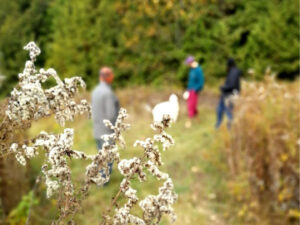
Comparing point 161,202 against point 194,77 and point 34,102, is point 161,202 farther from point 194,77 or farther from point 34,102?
point 194,77

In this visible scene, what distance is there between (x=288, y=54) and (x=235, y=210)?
39.0 ft

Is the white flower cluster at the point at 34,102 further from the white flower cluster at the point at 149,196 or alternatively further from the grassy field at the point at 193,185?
the grassy field at the point at 193,185

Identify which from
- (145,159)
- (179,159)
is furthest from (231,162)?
(145,159)

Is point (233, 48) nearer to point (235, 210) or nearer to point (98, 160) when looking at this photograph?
point (235, 210)

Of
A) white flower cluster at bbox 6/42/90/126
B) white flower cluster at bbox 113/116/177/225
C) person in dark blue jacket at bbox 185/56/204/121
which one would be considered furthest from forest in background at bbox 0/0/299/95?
white flower cluster at bbox 113/116/177/225

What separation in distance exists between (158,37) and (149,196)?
19.1 metres

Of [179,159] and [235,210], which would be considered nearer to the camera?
[235,210]

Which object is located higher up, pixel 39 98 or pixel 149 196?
pixel 39 98

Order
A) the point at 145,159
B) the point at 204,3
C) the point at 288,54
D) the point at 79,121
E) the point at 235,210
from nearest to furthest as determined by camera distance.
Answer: the point at 145,159 → the point at 235,210 → the point at 79,121 → the point at 288,54 → the point at 204,3

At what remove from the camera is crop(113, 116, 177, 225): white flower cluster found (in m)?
1.61

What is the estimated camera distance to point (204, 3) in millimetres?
19734

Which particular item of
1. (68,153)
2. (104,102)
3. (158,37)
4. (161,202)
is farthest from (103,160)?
(158,37)

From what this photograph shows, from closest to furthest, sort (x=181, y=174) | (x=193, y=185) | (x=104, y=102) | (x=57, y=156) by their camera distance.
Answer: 1. (x=57, y=156)
2. (x=104, y=102)
3. (x=193, y=185)
4. (x=181, y=174)

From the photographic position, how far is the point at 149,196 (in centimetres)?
163
